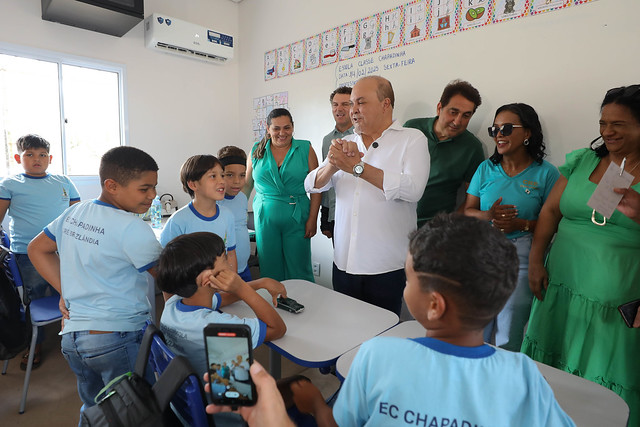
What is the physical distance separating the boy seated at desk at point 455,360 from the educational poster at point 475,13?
2.08 m

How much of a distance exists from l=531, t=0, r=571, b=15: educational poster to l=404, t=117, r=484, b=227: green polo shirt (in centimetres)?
75

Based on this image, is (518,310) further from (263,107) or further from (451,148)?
(263,107)

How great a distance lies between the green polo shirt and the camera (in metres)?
2.14

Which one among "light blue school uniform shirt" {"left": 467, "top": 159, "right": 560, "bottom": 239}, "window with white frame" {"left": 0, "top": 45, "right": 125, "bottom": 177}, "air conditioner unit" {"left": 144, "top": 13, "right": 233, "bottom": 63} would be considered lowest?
"light blue school uniform shirt" {"left": 467, "top": 159, "right": 560, "bottom": 239}

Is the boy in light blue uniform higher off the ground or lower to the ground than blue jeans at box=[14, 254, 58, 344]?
higher

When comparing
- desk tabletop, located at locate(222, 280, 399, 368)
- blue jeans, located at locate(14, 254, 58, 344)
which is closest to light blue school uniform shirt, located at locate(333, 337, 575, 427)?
desk tabletop, located at locate(222, 280, 399, 368)

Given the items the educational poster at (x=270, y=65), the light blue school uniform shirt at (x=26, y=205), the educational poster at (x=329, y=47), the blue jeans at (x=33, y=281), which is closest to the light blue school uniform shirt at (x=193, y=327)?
the blue jeans at (x=33, y=281)

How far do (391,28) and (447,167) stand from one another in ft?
4.14

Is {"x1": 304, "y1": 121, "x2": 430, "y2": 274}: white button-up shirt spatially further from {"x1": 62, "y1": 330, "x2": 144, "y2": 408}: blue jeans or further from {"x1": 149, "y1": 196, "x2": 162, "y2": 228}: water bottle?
{"x1": 149, "y1": 196, "x2": 162, "y2": 228}: water bottle

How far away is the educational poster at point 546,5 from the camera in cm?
191

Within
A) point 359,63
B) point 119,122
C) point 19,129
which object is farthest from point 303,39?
point 19,129

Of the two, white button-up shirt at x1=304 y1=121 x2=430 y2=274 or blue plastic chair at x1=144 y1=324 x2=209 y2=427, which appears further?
white button-up shirt at x1=304 y1=121 x2=430 y2=274

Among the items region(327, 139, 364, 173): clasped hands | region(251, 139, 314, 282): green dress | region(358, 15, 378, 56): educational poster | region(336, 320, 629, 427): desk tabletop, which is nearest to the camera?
region(336, 320, 629, 427): desk tabletop

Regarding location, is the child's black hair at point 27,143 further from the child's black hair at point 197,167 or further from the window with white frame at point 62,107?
the child's black hair at point 197,167
